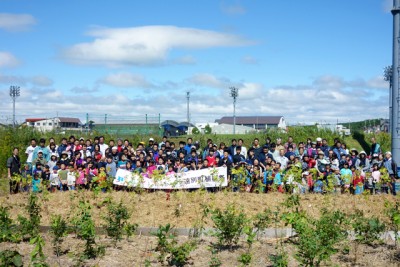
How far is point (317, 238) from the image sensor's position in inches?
289

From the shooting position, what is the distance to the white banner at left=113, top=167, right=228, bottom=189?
1201 cm

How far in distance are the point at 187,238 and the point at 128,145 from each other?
719 centimetres

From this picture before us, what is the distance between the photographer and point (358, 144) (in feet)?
93.1

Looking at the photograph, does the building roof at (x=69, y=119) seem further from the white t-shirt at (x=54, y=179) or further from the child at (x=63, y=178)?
the child at (x=63, y=178)

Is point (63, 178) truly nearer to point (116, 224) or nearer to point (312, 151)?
point (116, 224)

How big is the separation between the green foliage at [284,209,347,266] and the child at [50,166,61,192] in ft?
21.2

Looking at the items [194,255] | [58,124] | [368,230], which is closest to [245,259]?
[194,255]

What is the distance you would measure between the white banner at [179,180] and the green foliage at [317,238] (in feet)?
11.7

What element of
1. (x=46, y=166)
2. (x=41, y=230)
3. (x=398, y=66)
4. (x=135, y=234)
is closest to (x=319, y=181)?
(x=135, y=234)

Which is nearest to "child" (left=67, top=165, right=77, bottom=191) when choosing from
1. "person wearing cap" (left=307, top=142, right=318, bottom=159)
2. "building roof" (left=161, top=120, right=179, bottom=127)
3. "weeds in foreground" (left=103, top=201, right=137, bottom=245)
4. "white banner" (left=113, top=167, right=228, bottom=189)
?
"white banner" (left=113, top=167, right=228, bottom=189)

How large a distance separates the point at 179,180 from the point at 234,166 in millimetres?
1798

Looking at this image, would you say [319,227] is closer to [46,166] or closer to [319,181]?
[319,181]

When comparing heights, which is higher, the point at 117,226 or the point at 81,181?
the point at 81,181

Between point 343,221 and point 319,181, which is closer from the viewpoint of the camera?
point 343,221
